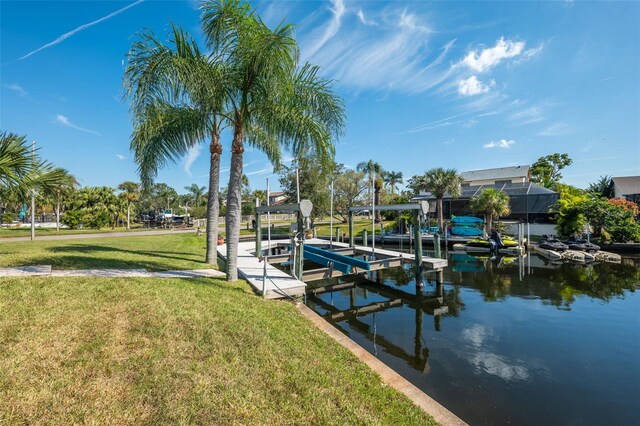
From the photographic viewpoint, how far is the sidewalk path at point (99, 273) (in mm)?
6957

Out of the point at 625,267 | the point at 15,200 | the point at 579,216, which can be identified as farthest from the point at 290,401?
the point at 579,216

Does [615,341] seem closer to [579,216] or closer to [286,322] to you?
[286,322]

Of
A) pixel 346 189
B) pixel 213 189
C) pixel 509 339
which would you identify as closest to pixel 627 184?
pixel 346 189

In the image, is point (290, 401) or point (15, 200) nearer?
point (290, 401)

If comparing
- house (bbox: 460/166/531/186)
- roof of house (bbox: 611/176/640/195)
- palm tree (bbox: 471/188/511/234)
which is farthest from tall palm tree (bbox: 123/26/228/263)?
house (bbox: 460/166/531/186)

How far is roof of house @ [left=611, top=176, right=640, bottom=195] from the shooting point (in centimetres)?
3634

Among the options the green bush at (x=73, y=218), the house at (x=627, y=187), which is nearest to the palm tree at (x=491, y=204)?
the house at (x=627, y=187)

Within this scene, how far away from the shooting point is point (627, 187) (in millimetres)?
37312

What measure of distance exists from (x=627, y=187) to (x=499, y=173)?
16.6 meters

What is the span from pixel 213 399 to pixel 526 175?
58929mm

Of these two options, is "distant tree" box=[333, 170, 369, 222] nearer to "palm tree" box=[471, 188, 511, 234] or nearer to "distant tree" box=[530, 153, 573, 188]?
"palm tree" box=[471, 188, 511, 234]

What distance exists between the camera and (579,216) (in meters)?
23.5

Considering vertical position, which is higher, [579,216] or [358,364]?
[579,216]

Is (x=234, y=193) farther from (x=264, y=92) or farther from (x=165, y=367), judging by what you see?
(x=165, y=367)
